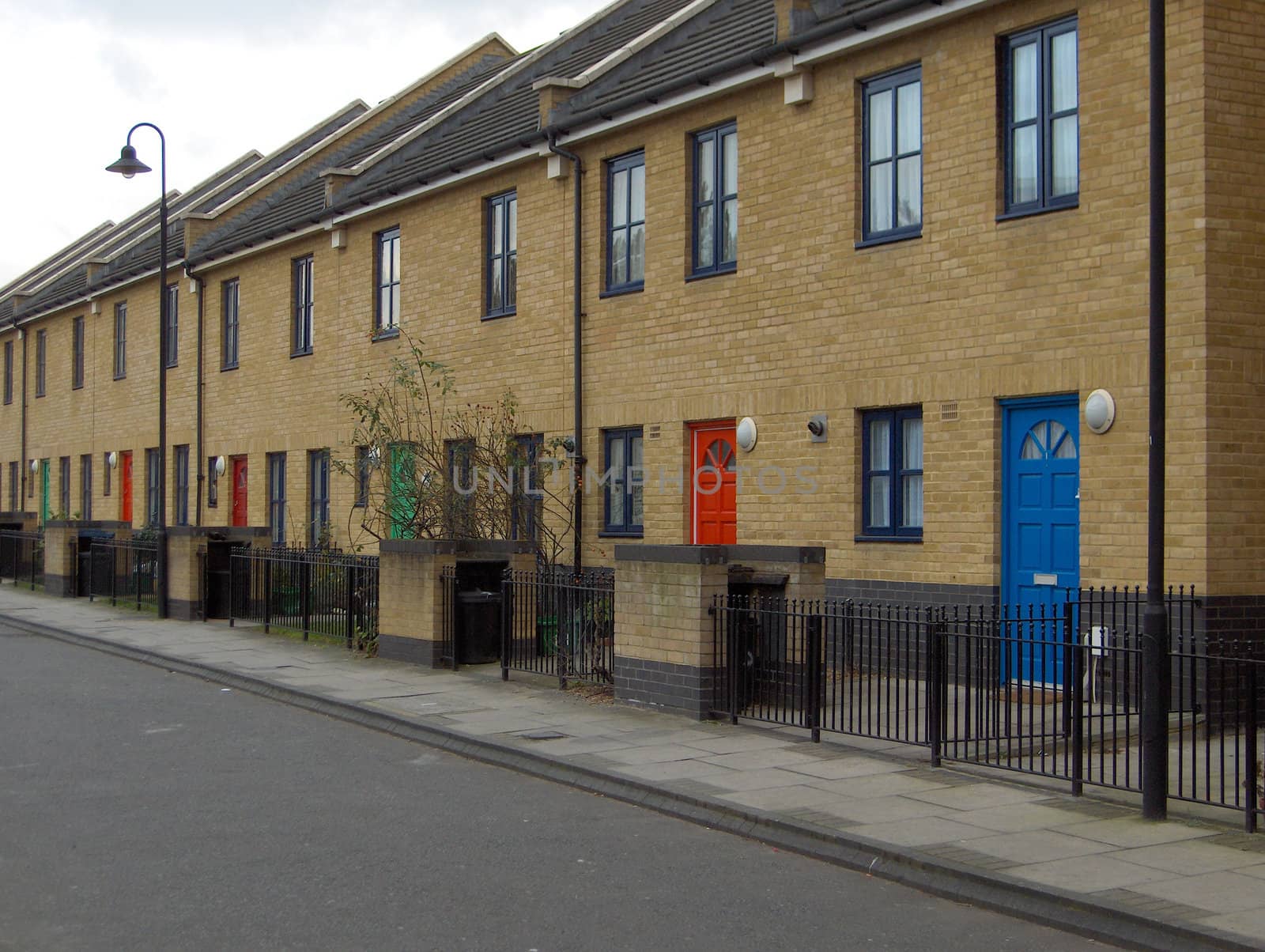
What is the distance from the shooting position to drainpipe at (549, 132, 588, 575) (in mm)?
19062

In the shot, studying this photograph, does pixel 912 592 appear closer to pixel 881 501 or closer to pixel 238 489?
pixel 881 501

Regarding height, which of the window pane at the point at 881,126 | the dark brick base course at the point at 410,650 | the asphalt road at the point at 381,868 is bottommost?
the asphalt road at the point at 381,868

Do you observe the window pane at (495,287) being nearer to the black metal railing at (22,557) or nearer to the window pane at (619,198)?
the window pane at (619,198)

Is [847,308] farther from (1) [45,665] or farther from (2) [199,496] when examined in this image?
(2) [199,496]

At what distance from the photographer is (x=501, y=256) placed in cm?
2114

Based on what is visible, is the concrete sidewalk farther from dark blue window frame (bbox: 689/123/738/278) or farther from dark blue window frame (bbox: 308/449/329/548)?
dark blue window frame (bbox: 308/449/329/548)

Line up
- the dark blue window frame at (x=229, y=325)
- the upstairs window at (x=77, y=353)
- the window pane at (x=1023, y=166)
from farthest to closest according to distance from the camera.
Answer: the upstairs window at (x=77, y=353) < the dark blue window frame at (x=229, y=325) < the window pane at (x=1023, y=166)

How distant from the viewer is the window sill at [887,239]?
47.4 ft

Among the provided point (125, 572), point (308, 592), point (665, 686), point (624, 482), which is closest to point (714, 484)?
point (624, 482)

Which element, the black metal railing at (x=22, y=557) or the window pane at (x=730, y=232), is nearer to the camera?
the window pane at (x=730, y=232)

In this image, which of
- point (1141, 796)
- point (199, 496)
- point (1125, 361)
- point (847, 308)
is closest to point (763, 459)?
point (847, 308)

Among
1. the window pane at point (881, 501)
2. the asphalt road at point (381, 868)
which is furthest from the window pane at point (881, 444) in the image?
the asphalt road at point (381, 868)

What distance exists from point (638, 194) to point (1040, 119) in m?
6.35

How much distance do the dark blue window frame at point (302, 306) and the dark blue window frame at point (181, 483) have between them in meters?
6.02
